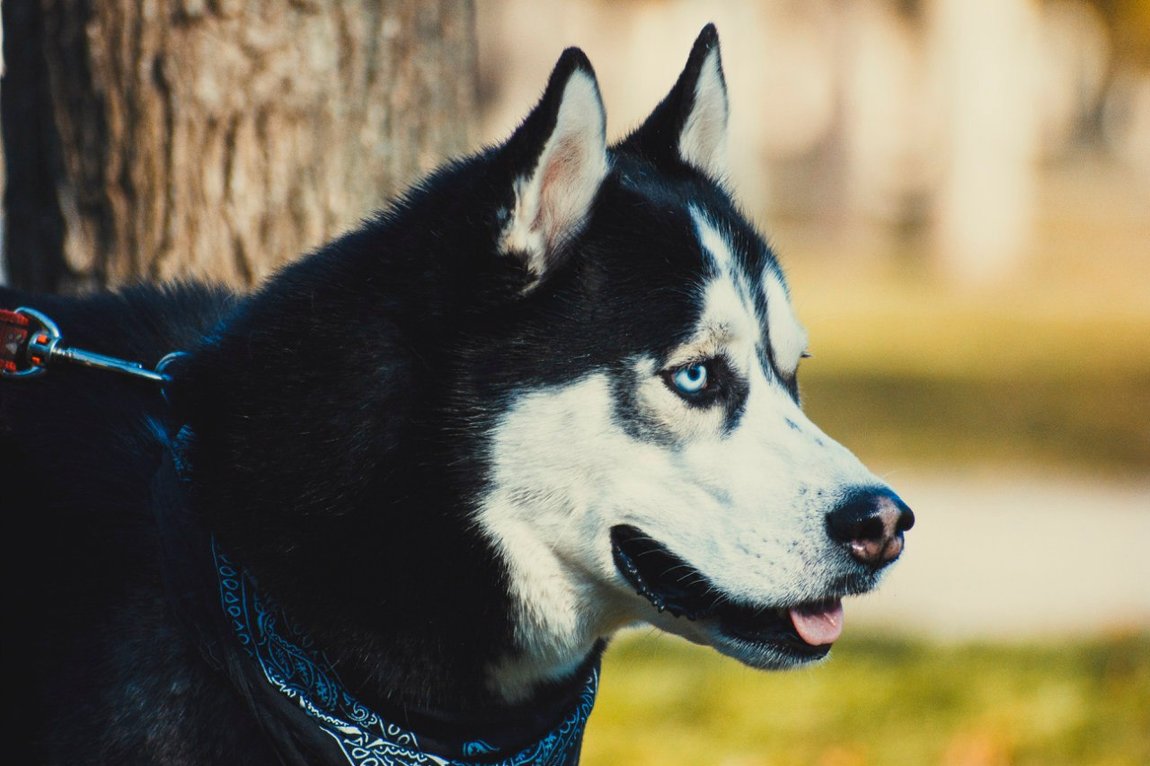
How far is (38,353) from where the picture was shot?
2.74m

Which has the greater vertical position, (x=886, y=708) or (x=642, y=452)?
(x=642, y=452)

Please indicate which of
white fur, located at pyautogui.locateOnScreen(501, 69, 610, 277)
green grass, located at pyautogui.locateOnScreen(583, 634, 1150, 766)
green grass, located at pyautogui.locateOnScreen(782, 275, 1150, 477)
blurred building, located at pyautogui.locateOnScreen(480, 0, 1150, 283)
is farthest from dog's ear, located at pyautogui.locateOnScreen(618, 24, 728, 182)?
green grass, located at pyautogui.locateOnScreen(782, 275, 1150, 477)

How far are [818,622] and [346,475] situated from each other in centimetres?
96

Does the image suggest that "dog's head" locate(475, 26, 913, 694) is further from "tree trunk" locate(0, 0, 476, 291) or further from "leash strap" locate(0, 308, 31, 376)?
"tree trunk" locate(0, 0, 476, 291)

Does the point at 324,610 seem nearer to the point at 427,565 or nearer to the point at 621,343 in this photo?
the point at 427,565

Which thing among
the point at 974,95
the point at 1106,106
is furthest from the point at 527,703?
the point at 1106,106

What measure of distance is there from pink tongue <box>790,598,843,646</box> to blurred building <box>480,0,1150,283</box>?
3.37 m

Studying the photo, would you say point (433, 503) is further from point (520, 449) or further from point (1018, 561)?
point (1018, 561)

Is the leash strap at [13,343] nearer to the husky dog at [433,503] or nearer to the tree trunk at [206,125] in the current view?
the husky dog at [433,503]

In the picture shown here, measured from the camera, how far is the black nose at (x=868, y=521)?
255 centimetres

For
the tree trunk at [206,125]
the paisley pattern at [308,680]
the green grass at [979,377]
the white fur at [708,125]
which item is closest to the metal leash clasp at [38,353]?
the paisley pattern at [308,680]

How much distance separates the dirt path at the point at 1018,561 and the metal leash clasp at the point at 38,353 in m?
3.31

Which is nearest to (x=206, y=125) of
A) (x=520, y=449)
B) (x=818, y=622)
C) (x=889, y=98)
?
(x=520, y=449)

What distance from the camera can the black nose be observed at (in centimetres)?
255
